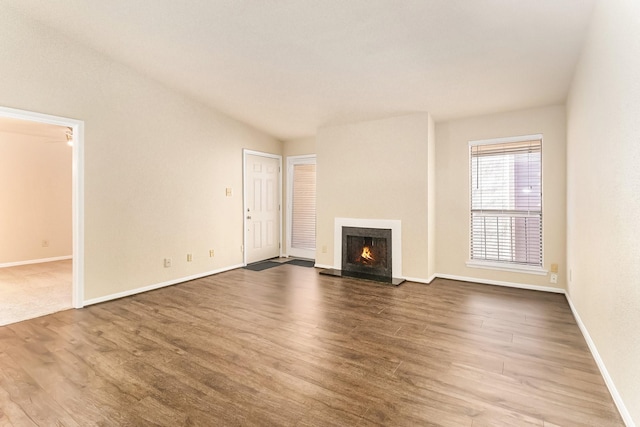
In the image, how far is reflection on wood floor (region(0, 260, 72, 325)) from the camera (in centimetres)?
359

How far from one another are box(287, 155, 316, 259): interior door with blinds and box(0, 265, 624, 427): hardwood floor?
Answer: 279 centimetres

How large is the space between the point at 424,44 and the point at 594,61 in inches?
54.1

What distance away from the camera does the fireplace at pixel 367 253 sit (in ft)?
16.7

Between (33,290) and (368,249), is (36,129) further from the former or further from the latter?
(368,249)

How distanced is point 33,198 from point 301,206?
17.3 ft

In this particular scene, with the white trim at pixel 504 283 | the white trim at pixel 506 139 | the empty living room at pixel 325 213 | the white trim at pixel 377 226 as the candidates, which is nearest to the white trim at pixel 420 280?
the empty living room at pixel 325 213

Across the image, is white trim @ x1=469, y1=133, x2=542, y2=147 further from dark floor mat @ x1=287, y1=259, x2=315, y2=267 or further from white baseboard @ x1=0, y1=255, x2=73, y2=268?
white baseboard @ x1=0, y1=255, x2=73, y2=268

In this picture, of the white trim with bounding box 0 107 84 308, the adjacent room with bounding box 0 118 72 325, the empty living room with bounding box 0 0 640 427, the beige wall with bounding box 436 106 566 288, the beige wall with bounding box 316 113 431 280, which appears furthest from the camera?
the adjacent room with bounding box 0 118 72 325

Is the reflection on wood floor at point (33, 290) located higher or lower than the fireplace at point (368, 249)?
lower

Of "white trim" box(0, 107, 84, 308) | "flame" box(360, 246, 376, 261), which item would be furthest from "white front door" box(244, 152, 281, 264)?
"white trim" box(0, 107, 84, 308)

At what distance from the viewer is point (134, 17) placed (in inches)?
127

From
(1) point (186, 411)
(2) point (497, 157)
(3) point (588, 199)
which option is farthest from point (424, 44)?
(1) point (186, 411)

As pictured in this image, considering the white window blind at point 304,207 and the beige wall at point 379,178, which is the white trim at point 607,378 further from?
the white window blind at point 304,207

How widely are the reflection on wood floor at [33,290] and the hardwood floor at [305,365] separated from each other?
0.37 meters
